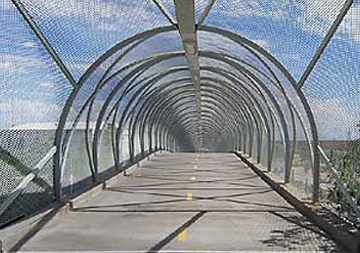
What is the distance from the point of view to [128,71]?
2002cm

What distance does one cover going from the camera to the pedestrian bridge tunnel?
9562 mm

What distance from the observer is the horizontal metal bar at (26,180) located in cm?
912

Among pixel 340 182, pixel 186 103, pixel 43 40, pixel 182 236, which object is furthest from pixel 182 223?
pixel 186 103

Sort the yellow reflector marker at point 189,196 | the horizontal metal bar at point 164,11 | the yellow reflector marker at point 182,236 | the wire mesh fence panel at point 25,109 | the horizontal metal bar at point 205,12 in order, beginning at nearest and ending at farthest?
the wire mesh fence panel at point 25,109 < the yellow reflector marker at point 182,236 < the horizontal metal bar at point 205,12 < the horizontal metal bar at point 164,11 < the yellow reflector marker at point 189,196

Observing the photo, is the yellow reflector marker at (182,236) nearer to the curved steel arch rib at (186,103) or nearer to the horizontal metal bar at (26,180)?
the horizontal metal bar at (26,180)

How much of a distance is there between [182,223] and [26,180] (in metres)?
2.91

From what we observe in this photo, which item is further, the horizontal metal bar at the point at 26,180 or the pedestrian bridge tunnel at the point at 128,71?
the pedestrian bridge tunnel at the point at 128,71

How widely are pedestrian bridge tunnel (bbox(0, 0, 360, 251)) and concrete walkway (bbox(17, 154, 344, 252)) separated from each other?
2.57 feet

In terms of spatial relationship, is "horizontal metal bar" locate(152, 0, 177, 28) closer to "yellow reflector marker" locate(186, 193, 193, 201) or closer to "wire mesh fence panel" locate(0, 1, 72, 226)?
"wire mesh fence panel" locate(0, 1, 72, 226)

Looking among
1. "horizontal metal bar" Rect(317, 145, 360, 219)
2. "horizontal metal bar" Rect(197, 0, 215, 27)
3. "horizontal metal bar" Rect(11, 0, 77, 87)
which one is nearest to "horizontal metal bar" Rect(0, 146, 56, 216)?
"horizontal metal bar" Rect(11, 0, 77, 87)

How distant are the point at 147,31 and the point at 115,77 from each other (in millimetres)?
4770

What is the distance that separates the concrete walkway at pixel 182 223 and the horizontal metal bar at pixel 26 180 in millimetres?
654

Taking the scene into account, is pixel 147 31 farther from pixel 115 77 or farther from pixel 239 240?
pixel 239 240

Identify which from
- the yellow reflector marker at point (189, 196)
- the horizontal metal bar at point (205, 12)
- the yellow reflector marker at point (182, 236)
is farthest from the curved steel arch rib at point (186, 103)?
the yellow reflector marker at point (182, 236)
